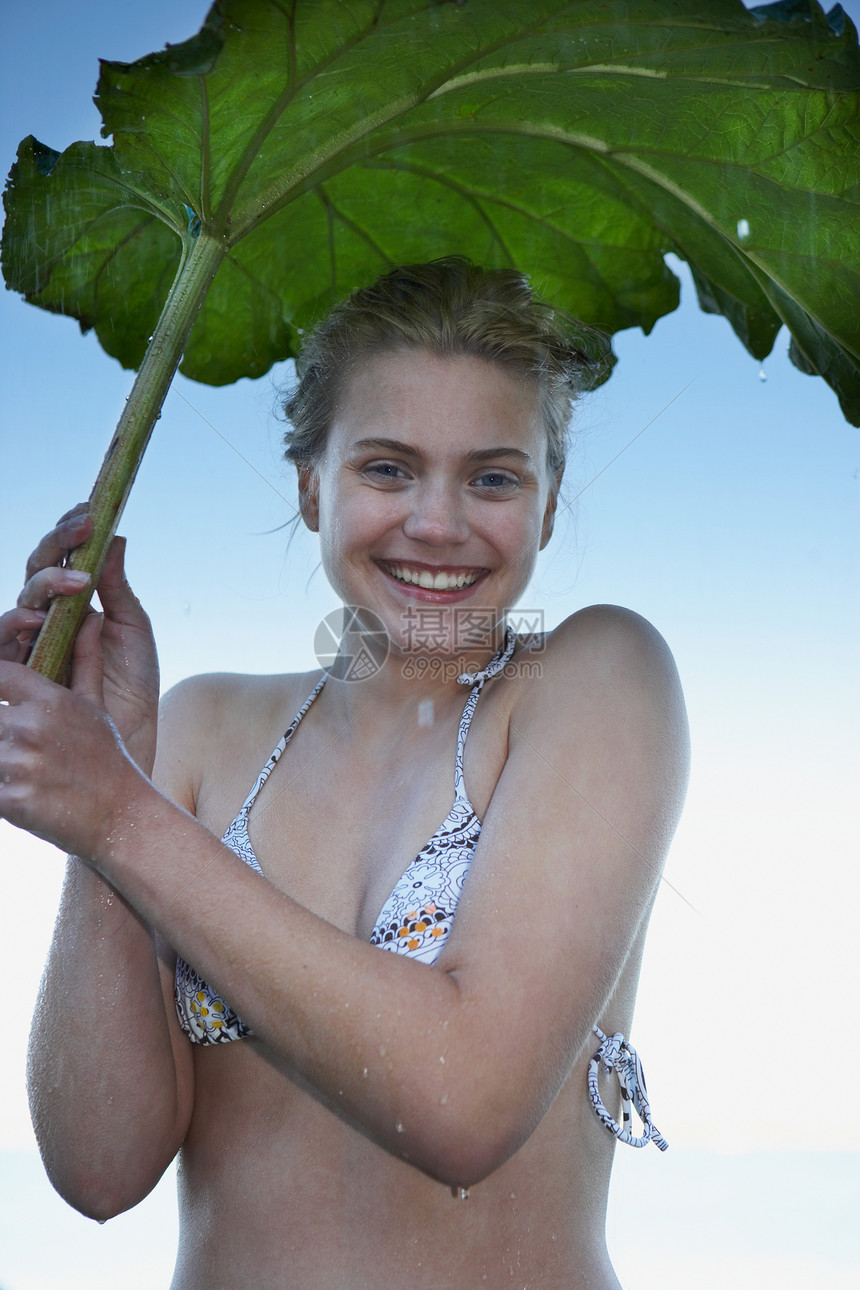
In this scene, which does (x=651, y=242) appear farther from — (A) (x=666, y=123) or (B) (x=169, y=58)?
(B) (x=169, y=58)

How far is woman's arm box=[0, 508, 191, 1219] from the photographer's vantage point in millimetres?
1011

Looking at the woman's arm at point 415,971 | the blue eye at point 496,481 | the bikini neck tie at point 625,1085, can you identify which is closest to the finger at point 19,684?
the woman's arm at point 415,971

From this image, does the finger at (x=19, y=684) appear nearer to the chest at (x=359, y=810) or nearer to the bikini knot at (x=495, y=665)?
the chest at (x=359, y=810)

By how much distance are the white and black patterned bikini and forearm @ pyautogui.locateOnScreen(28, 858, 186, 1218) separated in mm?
43

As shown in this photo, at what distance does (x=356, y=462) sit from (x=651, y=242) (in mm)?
443

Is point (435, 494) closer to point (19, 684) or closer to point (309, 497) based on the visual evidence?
point (309, 497)

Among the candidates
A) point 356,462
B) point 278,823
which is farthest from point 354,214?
point 278,823

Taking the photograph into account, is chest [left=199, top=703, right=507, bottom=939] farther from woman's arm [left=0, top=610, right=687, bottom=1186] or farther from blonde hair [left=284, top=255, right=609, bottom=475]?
blonde hair [left=284, top=255, right=609, bottom=475]

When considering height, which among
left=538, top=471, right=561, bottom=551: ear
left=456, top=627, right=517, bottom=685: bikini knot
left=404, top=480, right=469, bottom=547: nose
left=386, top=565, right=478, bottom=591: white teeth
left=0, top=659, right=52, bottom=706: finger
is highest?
left=538, top=471, right=561, bottom=551: ear

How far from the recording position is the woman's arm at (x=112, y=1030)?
101 centimetres

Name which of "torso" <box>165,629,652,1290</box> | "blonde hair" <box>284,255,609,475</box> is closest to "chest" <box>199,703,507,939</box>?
"torso" <box>165,629,652,1290</box>

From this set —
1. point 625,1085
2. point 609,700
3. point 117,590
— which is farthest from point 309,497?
point 625,1085

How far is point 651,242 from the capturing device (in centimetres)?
130

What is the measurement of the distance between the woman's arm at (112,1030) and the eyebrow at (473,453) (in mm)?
320
